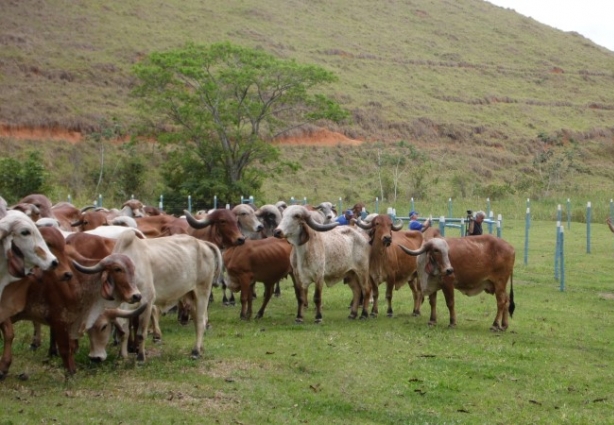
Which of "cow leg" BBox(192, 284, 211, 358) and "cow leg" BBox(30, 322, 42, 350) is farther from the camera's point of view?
"cow leg" BBox(192, 284, 211, 358)

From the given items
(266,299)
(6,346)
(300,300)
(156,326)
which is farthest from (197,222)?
(6,346)

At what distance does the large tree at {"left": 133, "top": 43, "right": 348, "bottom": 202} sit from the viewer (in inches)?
1593

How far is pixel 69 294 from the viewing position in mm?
9578

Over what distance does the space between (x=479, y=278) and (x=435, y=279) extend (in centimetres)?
81

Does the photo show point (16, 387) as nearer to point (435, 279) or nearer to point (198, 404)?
point (198, 404)

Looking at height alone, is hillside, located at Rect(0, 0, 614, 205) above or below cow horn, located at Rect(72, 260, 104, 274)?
above

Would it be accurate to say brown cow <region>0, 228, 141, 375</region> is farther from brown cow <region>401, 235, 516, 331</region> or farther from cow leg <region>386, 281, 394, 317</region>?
cow leg <region>386, 281, 394, 317</region>

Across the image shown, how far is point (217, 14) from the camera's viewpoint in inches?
3548

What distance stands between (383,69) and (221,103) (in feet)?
168

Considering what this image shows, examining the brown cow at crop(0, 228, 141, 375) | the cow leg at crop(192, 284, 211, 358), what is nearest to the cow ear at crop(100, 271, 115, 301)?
the brown cow at crop(0, 228, 141, 375)

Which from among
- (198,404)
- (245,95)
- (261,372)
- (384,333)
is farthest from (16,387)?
(245,95)

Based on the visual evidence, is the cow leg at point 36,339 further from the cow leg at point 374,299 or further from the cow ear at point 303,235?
the cow leg at point 374,299

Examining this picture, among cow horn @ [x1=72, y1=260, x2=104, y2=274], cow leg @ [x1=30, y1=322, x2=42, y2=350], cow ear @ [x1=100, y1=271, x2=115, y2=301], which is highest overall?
cow horn @ [x1=72, y1=260, x2=104, y2=274]

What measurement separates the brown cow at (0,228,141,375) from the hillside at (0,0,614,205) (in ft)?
159
